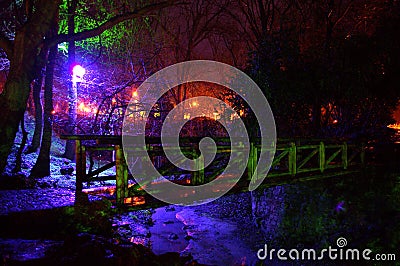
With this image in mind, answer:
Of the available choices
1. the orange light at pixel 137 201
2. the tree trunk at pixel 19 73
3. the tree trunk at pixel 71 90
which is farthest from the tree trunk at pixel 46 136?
the orange light at pixel 137 201

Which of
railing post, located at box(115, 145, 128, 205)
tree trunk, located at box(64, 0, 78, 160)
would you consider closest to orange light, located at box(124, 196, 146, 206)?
railing post, located at box(115, 145, 128, 205)

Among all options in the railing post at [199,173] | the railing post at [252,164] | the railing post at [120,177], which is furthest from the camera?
the railing post at [252,164]

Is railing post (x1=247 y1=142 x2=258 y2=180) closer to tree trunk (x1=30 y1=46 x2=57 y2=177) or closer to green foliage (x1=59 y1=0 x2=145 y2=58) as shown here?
green foliage (x1=59 y1=0 x2=145 y2=58)

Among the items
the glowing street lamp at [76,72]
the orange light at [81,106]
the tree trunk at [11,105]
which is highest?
the glowing street lamp at [76,72]

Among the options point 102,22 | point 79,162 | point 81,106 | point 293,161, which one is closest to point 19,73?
point 79,162

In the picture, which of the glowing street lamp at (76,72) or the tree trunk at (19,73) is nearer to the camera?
the tree trunk at (19,73)

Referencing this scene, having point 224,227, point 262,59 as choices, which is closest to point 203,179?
point 224,227

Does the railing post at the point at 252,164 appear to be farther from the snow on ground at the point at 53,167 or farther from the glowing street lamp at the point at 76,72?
the glowing street lamp at the point at 76,72

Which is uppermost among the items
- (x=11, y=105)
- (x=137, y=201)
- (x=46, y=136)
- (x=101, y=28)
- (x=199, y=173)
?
(x=101, y=28)

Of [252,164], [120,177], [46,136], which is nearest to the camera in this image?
[120,177]

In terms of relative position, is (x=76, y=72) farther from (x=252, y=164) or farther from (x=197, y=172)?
(x=252, y=164)

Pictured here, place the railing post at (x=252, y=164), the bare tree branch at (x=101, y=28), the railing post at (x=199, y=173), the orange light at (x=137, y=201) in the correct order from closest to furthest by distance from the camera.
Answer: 1. the orange light at (x=137, y=201)
2. the railing post at (x=199, y=173)
3. the railing post at (x=252, y=164)
4. the bare tree branch at (x=101, y=28)

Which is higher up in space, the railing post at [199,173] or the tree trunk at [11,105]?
the tree trunk at [11,105]

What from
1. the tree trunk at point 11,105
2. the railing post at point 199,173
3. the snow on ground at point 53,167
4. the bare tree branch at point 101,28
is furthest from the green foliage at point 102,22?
the railing post at point 199,173
